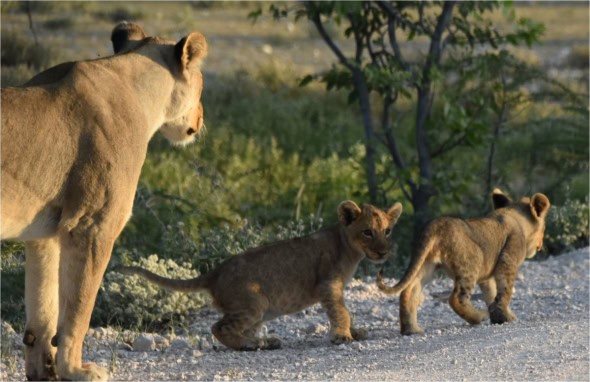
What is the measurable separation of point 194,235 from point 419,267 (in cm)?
354

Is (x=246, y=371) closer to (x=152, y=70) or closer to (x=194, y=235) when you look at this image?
(x=152, y=70)

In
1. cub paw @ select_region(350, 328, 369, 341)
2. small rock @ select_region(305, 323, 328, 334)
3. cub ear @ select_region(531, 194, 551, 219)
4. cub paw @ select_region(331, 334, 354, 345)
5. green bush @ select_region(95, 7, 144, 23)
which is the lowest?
green bush @ select_region(95, 7, 144, 23)

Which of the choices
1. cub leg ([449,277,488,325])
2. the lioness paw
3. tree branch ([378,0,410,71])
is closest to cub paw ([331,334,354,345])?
cub leg ([449,277,488,325])

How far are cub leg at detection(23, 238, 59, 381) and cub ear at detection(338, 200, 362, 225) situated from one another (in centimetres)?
243

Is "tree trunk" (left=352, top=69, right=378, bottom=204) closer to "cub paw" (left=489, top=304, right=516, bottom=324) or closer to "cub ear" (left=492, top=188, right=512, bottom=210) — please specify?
"cub ear" (left=492, top=188, right=512, bottom=210)

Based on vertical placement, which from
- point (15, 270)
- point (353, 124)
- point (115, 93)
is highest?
point (115, 93)

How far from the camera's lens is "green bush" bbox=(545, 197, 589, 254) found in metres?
13.2

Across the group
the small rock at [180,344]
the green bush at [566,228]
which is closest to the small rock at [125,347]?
the small rock at [180,344]

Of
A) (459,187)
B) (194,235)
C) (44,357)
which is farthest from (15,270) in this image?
(459,187)

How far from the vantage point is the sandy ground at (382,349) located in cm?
771

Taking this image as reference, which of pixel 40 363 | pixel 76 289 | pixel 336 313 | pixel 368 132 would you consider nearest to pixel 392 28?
pixel 368 132

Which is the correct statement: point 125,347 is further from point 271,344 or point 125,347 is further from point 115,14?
point 115,14

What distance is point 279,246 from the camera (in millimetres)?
9375

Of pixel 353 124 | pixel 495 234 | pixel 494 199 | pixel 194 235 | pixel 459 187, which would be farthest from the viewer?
pixel 353 124
